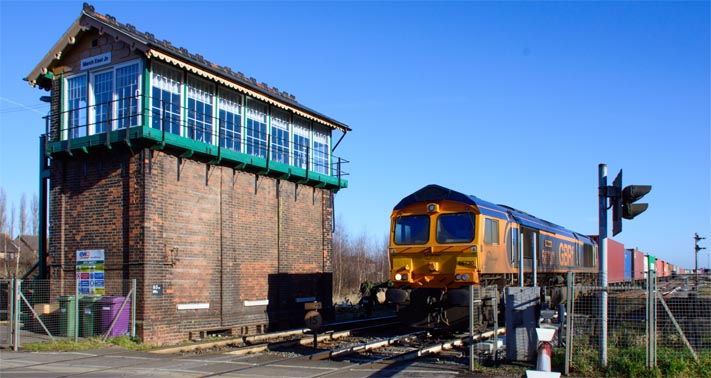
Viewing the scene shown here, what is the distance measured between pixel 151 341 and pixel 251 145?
6.67 meters

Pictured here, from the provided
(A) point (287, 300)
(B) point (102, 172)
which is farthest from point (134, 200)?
(A) point (287, 300)

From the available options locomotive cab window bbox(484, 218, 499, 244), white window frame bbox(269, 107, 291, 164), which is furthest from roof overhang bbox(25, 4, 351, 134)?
locomotive cab window bbox(484, 218, 499, 244)

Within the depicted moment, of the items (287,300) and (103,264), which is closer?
(103,264)

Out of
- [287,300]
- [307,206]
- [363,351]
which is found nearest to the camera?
[363,351]

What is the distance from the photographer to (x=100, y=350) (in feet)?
44.9

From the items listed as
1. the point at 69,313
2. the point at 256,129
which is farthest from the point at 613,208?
the point at 69,313

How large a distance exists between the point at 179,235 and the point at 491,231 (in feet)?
Answer: 26.0

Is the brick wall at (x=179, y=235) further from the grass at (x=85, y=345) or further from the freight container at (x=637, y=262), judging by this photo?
the freight container at (x=637, y=262)

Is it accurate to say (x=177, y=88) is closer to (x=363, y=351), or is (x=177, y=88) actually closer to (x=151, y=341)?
(x=151, y=341)

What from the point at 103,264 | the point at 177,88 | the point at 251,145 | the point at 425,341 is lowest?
the point at 425,341

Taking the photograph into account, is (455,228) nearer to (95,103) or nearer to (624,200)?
(624,200)

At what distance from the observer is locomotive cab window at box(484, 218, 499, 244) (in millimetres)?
15148

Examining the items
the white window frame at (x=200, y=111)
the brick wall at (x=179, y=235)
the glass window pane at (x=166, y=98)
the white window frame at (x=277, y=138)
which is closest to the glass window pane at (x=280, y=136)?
the white window frame at (x=277, y=138)

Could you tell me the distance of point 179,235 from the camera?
52.7 ft
